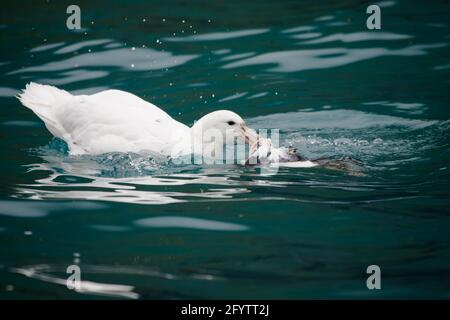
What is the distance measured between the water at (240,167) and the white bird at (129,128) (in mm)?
176

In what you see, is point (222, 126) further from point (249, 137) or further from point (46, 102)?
point (46, 102)

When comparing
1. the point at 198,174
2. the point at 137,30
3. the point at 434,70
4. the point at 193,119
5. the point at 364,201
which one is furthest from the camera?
the point at 137,30

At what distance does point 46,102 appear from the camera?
26.6ft

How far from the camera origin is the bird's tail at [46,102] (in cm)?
795

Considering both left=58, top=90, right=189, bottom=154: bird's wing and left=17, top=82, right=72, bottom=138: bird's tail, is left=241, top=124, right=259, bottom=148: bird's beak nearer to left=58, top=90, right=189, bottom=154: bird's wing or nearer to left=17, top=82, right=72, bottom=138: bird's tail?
left=58, top=90, right=189, bottom=154: bird's wing

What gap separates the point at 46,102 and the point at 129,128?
143 centimetres

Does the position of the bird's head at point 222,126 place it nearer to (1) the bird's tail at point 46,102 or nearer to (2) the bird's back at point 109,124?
(2) the bird's back at point 109,124

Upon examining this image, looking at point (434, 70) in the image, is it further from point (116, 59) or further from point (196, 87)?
point (116, 59)

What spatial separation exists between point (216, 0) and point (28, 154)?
5.60m

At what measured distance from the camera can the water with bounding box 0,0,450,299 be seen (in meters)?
4.92

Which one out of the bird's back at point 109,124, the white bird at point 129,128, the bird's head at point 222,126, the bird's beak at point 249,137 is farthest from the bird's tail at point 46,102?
the bird's beak at point 249,137

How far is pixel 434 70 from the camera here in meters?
9.65

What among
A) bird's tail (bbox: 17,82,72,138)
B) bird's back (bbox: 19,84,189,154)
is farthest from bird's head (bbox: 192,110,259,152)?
bird's tail (bbox: 17,82,72,138)

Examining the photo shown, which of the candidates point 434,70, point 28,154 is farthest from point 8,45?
point 434,70
